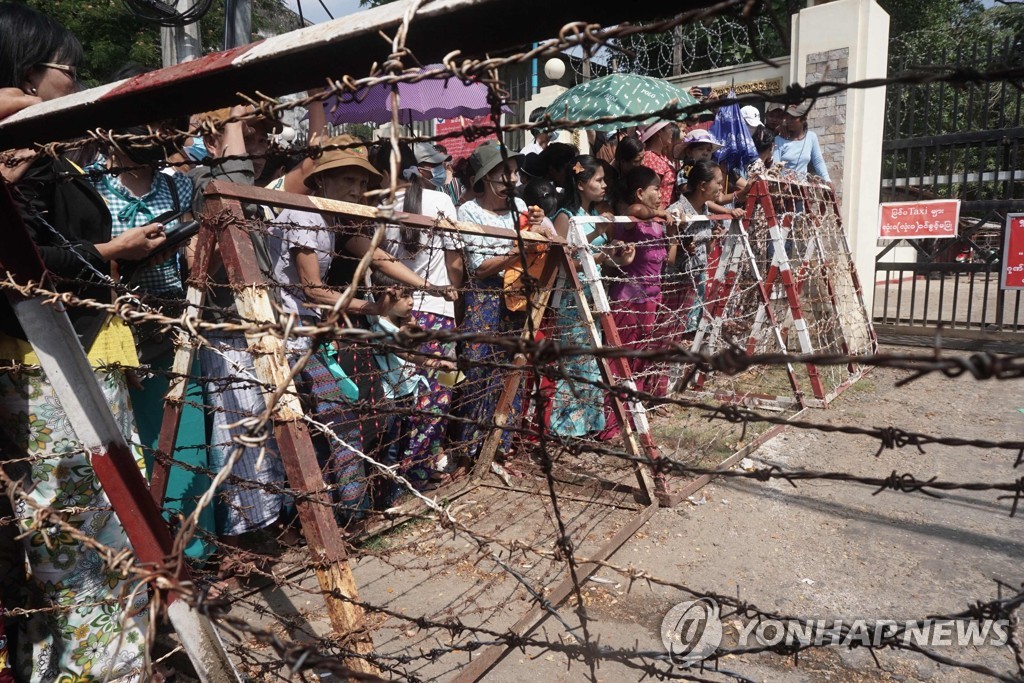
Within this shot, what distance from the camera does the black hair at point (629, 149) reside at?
4.93 meters

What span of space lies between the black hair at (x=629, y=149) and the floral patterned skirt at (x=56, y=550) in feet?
13.2

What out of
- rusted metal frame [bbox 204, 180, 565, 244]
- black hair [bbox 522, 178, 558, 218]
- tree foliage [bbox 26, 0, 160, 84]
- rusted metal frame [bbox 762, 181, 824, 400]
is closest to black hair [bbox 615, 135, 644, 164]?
black hair [bbox 522, 178, 558, 218]

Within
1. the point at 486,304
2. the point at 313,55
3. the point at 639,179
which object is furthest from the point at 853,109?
the point at 313,55

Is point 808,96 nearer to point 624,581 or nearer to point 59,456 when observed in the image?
point 59,456

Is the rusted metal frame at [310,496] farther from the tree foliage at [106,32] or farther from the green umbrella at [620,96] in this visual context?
the tree foliage at [106,32]

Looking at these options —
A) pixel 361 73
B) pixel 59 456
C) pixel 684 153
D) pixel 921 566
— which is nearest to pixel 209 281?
pixel 59 456

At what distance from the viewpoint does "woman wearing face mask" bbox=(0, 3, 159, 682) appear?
6.14ft

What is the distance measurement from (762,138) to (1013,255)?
269 centimetres

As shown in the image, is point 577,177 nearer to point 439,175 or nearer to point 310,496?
point 439,175

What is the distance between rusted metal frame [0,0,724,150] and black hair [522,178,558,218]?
126 inches

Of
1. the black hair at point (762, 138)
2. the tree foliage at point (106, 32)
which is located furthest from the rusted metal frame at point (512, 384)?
the tree foliage at point (106, 32)

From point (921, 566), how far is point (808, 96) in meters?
2.72

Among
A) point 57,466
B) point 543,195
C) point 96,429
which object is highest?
point 543,195

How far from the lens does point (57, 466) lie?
1.96m
